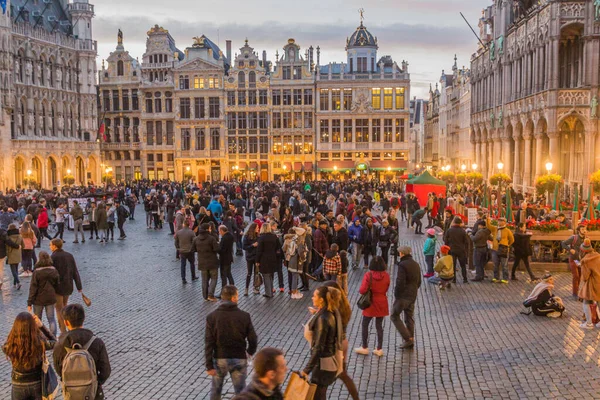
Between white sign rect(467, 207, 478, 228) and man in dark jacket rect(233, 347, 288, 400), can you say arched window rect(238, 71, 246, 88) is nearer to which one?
white sign rect(467, 207, 478, 228)

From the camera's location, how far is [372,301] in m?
9.67

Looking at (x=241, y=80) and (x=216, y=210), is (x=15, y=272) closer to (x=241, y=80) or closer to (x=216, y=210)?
(x=216, y=210)

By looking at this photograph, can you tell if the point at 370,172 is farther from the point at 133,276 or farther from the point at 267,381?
the point at 267,381

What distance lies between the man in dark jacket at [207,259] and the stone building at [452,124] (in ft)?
137

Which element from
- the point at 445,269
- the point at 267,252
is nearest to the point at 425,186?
the point at 445,269

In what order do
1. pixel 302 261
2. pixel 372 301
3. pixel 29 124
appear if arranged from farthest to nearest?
pixel 29 124 → pixel 302 261 → pixel 372 301

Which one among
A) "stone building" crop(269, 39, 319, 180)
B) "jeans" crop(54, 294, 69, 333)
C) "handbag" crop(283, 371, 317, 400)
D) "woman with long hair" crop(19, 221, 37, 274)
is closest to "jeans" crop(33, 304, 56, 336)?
"jeans" crop(54, 294, 69, 333)

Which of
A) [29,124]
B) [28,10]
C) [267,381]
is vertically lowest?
[267,381]

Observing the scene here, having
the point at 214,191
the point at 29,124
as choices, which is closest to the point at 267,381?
the point at 214,191

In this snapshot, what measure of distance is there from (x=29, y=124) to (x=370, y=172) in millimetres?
33853

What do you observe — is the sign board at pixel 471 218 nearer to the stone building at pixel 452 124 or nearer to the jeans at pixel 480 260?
the jeans at pixel 480 260

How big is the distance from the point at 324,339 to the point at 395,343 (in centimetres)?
376

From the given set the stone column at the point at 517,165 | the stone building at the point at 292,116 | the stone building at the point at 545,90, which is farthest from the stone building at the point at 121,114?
the stone column at the point at 517,165

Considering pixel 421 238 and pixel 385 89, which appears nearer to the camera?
pixel 421 238
